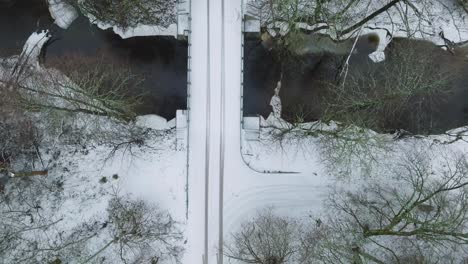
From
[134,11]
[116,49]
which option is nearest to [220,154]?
[116,49]

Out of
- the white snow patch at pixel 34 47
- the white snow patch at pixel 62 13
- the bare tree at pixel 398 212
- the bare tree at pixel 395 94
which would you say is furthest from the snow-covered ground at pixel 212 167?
the white snow patch at pixel 62 13

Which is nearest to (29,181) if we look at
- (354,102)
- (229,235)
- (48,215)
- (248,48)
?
(48,215)

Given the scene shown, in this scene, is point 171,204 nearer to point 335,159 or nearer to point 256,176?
point 256,176

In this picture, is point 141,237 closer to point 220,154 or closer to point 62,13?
point 220,154

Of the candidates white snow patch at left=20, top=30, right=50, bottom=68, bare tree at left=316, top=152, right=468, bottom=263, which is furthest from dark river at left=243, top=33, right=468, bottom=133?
white snow patch at left=20, top=30, right=50, bottom=68

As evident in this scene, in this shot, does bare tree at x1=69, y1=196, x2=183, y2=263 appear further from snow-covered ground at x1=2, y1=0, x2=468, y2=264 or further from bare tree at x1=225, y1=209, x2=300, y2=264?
bare tree at x1=225, y1=209, x2=300, y2=264
